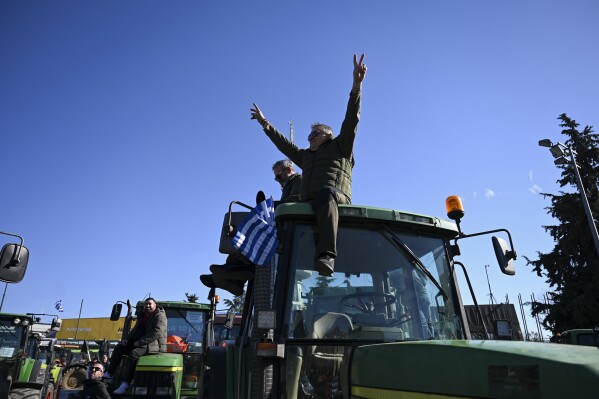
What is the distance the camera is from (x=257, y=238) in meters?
3.43

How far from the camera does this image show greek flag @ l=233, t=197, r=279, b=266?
3349 millimetres

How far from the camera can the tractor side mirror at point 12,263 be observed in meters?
3.63

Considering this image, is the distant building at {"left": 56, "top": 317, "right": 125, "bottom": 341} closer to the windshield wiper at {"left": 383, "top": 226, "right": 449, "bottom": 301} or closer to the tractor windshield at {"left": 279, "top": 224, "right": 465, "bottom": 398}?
the tractor windshield at {"left": 279, "top": 224, "right": 465, "bottom": 398}

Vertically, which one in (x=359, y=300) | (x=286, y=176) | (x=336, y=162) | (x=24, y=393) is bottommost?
(x=24, y=393)

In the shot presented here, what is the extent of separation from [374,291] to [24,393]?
792 cm

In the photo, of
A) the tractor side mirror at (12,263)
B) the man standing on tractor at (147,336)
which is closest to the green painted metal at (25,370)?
the man standing on tractor at (147,336)

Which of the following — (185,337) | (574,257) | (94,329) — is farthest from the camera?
(94,329)

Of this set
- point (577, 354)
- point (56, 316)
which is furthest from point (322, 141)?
point (56, 316)

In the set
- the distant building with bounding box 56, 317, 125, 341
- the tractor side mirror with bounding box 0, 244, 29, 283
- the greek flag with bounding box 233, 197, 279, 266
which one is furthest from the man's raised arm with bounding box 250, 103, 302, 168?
the distant building with bounding box 56, 317, 125, 341

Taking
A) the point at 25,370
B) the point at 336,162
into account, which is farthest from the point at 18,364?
the point at 336,162

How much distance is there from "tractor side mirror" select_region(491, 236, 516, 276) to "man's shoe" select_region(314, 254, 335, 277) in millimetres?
1468

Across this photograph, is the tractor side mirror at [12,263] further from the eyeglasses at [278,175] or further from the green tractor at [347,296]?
the eyeglasses at [278,175]

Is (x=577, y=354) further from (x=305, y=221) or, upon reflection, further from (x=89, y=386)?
(x=89, y=386)

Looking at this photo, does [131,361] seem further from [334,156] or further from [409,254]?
[409,254]
